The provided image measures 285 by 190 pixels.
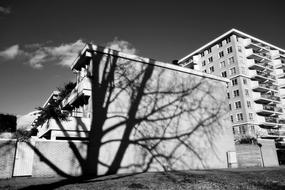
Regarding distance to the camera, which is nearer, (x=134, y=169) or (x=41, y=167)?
(x=41, y=167)

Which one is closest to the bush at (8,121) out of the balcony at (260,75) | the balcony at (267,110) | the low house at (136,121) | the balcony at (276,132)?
the low house at (136,121)

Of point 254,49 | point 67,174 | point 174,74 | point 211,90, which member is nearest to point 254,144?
point 211,90

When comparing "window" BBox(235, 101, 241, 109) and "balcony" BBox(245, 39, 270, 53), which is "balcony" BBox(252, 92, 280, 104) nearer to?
"window" BBox(235, 101, 241, 109)

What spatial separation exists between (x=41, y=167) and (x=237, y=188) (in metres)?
11.1

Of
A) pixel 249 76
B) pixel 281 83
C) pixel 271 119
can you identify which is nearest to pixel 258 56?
pixel 249 76

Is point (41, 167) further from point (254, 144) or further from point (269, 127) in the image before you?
point (269, 127)

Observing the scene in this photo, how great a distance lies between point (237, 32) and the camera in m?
49.8

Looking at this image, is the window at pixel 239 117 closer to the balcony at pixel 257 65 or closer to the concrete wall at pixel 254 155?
the balcony at pixel 257 65

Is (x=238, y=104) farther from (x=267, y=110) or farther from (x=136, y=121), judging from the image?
(x=136, y=121)

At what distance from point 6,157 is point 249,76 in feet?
164

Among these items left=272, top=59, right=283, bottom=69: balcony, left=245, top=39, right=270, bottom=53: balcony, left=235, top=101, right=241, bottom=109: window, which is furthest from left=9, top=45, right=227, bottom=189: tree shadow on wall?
left=272, top=59, right=283, bottom=69: balcony

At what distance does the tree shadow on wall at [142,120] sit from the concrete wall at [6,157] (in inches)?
73.8

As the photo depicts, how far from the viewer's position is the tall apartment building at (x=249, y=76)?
4566cm

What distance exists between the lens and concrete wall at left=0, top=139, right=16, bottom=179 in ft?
42.9
